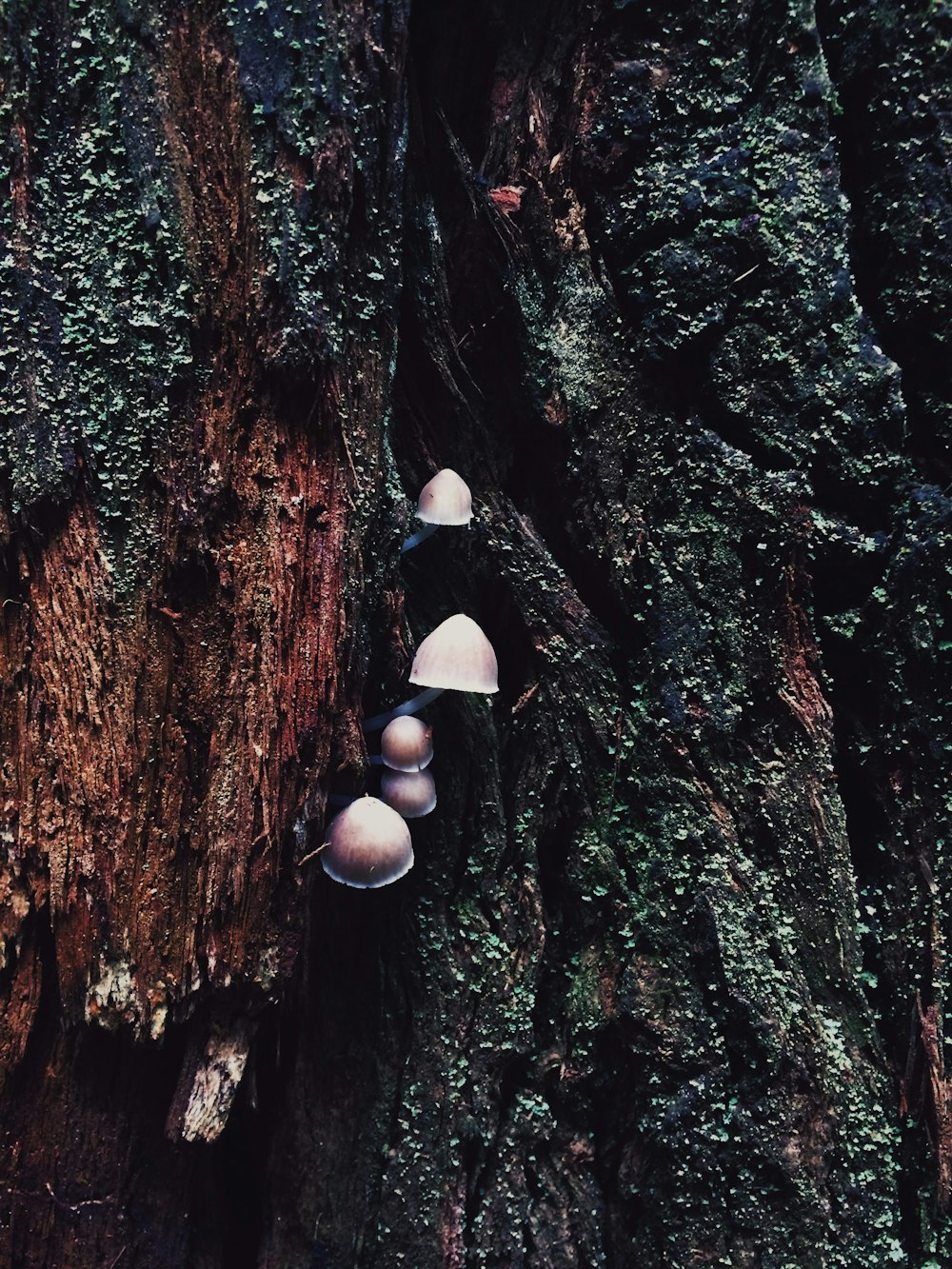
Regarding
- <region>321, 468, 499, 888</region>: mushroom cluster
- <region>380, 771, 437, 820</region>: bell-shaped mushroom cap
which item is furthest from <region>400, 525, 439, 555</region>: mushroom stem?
<region>380, 771, 437, 820</region>: bell-shaped mushroom cap

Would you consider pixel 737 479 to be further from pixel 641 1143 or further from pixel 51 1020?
pixel 51 1020

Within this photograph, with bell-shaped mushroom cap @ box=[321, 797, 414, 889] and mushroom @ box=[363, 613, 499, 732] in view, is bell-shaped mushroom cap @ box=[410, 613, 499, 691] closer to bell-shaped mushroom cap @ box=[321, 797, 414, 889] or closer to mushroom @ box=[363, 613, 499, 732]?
mushroom @ box=[363, 613, 499, 732]

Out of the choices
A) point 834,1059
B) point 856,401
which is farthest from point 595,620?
point 834,1059

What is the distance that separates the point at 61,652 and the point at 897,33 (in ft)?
9.05

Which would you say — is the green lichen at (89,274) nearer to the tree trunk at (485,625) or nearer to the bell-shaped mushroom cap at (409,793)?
the tree trunk at (485,625)

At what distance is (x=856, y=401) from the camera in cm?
226

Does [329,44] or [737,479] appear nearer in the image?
[329,44]

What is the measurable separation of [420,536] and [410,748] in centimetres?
65

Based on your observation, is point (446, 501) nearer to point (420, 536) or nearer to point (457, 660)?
point (420, 536)

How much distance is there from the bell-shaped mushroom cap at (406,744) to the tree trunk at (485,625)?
0.44 feet

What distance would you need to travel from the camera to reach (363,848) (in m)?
2.16

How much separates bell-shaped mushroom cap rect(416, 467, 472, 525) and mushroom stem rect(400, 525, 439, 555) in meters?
0.09

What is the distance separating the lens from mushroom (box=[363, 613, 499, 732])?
2.25 metres

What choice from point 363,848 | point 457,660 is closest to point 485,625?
point 457,660
